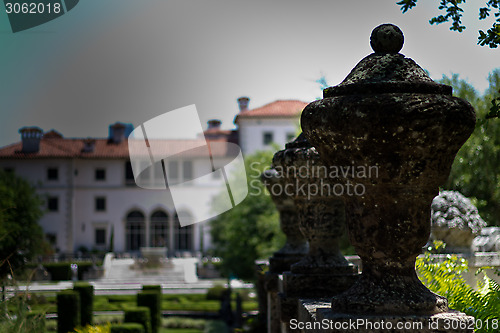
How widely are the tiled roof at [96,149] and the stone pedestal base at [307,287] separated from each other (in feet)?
148

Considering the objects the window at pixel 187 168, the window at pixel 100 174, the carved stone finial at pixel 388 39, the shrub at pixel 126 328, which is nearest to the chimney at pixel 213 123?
the window at pixel 187 168

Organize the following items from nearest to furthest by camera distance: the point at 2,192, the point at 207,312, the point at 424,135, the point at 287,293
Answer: the point at 424,135 → the point at 287,293 → the point at 2,192 → the point at 207,312

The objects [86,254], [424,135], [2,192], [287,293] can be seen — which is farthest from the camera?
[86,254]

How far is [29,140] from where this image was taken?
160 ft

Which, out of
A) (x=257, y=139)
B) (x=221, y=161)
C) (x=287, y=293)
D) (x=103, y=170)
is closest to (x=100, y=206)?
(x=103, y=170)

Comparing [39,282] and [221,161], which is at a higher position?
[221,161]

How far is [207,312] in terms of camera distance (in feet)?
77.1

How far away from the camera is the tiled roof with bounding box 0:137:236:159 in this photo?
4831cm

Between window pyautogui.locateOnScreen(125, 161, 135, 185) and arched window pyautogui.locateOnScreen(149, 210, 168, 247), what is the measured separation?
3265 mm

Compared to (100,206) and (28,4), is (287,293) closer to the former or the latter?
(28,4)

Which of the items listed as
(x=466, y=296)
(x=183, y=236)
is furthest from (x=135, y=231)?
(x=466, y=296)

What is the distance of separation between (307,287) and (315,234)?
35 cm

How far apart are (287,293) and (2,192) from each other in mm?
18413

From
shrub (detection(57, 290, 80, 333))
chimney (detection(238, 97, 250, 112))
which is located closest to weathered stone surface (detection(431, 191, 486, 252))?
shrub (detection(57, 290, 80, 333))
